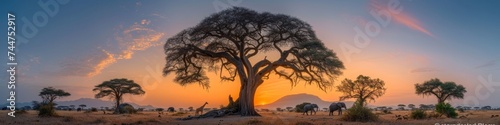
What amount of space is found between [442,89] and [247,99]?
148 ft

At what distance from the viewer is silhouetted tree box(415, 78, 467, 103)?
62.1 m

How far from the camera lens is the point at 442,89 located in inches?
2461

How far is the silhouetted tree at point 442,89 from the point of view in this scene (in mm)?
62062

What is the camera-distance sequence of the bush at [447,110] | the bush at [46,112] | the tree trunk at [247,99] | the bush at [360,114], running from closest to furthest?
1. the bush at [360,114]
2. the bush at [447,110]
3. the bush at [46,112]
4. the tree trunk at [247,99]

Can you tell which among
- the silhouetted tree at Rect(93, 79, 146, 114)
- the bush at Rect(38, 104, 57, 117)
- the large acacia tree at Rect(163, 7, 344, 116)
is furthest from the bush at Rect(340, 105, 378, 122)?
the silhouetted tree at Rect(93, 79, 146, 114)

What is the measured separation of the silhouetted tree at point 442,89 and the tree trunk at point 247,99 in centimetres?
4352

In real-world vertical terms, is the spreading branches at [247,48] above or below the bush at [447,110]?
above

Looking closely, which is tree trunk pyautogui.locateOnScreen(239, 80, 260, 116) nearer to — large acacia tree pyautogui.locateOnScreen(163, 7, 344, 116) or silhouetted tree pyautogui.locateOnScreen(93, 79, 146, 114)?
large acacia tree pyautogui.locateOnScreen(163, 7, 344, 116)

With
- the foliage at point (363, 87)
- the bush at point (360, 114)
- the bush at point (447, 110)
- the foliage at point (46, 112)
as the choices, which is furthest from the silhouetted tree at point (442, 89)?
the foliage at point (46, 112)

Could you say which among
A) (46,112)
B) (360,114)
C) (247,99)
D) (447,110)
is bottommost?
(447,110)

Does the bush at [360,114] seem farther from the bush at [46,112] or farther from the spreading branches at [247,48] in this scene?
the bush at [46,112]

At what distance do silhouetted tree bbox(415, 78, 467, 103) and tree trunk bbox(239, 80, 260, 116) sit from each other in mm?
43521

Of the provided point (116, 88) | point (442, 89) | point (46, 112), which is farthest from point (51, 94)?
point (442, 89)

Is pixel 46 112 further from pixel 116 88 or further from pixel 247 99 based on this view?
pixel 116 88
